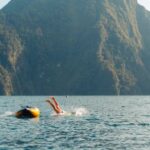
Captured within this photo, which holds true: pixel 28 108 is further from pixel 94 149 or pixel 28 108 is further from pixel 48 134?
pixel 94 149

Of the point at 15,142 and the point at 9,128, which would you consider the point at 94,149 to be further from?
the point at 9,128

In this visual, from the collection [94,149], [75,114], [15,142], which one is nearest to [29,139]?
[15,142]

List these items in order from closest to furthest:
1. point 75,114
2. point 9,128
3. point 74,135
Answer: point 74,135
point 9,128
point 75,114

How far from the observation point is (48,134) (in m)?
56.7

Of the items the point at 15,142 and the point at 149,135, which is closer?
the point at 15,142

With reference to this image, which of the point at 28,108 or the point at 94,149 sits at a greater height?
the point at 28,108

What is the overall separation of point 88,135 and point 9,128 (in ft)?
45.4

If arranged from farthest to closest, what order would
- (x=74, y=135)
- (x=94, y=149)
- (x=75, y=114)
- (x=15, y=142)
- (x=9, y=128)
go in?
(x=75, y=114), (x=9, y=128), (x=74, y=135), (x=15, y=142), (x=94, y=149)

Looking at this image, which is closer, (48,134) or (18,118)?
(48,134)

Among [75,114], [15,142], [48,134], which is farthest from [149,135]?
[75,114]

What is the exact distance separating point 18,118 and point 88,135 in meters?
30.5

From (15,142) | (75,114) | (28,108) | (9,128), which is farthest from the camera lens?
(75,114)

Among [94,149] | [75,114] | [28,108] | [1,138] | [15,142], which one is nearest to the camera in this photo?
[94,149]

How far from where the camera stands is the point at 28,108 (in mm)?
A: 84000
